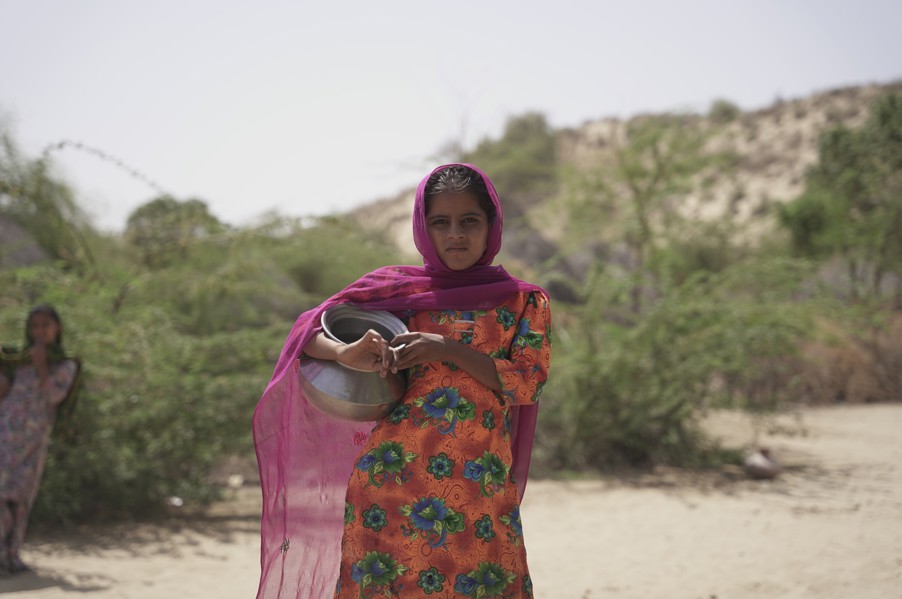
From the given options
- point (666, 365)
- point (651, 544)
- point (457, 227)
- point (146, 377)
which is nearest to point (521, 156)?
point (666, 365)

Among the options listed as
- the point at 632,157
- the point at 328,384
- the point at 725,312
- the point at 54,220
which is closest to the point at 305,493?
the point at 328,384

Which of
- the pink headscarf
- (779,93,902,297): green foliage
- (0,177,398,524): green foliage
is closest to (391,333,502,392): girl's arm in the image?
the pink headscarf

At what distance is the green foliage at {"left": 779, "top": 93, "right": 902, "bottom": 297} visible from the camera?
1692 centimetres

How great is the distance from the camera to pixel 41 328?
14.8 feet

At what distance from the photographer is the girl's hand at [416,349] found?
6.11 ft

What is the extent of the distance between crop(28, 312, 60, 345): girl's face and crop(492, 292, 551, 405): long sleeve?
139 inches

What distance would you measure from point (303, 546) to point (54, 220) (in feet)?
19.7

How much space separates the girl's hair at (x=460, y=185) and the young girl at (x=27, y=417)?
3.42 meters

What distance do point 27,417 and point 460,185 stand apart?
3.60 m

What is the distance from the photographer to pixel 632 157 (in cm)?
1792

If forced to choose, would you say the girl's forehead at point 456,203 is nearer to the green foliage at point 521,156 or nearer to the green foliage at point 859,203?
the green foliage at point 859,203

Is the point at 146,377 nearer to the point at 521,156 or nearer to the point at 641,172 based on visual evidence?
the point at 641,172

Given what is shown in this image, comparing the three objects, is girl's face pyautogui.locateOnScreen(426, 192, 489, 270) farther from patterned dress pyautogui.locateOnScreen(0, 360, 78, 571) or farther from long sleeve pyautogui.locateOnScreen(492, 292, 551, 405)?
patterned dress pyautogui.locateOnScreen(0, 360, 78, 571)

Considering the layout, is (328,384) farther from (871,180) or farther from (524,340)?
(871,180)
